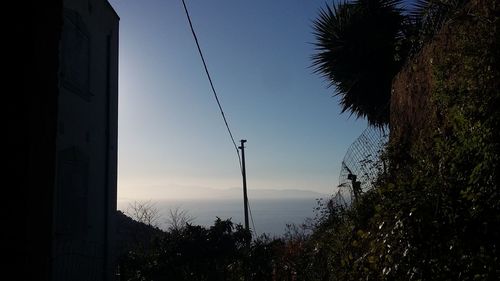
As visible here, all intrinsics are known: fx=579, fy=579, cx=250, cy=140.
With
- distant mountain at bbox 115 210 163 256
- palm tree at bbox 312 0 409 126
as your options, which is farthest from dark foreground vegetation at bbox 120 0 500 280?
distant mountain at bbox 115 210 163 256

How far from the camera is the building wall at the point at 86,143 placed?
10.8 meters

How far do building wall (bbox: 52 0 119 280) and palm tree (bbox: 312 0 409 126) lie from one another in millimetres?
5004

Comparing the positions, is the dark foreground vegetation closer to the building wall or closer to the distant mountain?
the building wall

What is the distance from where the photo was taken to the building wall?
10.8 m

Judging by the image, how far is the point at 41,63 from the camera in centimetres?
299

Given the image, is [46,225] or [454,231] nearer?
[46,225]

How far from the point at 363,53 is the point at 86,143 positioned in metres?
6.25

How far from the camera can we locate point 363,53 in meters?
12.7

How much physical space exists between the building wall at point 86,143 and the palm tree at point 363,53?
5004 millimetres

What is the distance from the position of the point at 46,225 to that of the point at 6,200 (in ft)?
1.07

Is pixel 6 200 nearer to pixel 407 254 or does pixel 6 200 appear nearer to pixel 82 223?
pixel 407 254

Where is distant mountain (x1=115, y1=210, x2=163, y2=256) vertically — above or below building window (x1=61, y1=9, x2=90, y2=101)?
below

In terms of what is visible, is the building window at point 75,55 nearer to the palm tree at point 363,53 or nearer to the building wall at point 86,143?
the building wall at point 86,143

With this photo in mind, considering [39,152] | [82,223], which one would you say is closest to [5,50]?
[39,152]
